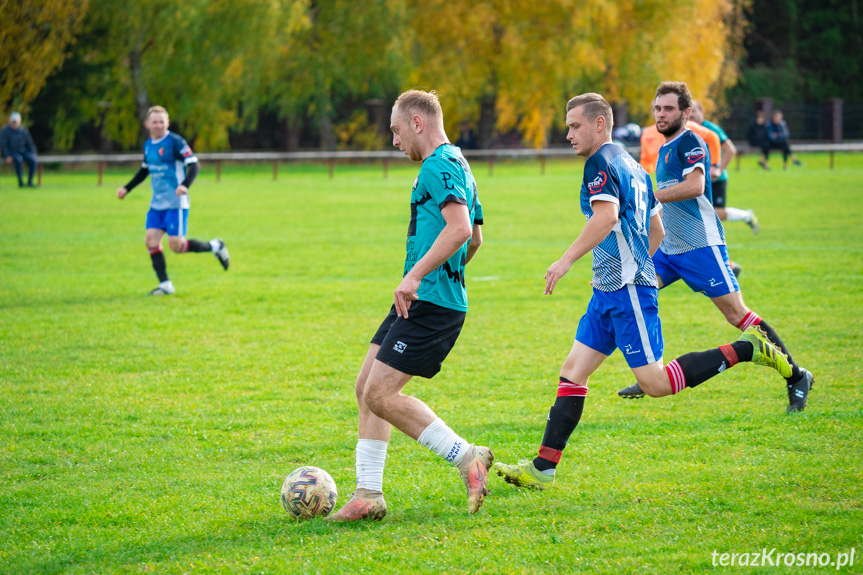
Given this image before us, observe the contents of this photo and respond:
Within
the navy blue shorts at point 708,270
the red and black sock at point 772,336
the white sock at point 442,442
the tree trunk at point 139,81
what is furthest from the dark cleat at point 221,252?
the tree trunk at point 139,81

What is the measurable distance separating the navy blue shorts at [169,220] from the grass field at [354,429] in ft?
2.69

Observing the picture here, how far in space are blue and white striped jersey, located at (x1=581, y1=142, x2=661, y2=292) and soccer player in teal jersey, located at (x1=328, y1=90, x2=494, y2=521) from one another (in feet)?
2.37

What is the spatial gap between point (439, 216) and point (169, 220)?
752 centimetres

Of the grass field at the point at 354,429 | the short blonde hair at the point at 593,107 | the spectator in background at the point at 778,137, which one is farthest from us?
the spectator in background at the point at 778,137

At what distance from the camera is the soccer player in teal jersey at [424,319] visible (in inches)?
163

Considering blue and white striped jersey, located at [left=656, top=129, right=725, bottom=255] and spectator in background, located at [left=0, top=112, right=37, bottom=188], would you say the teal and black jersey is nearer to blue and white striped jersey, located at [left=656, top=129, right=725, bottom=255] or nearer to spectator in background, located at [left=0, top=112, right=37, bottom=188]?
blue and white striped jersey, located at [left=656, top=129, right=725, bottom=255]

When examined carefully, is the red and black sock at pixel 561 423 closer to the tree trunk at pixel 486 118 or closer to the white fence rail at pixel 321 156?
the white fence rail at pixel 321 156

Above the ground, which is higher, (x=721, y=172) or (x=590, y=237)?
(x=721, y=172)

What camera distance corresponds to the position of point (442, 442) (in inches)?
170

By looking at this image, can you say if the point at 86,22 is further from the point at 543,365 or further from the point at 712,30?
the point at 543,365

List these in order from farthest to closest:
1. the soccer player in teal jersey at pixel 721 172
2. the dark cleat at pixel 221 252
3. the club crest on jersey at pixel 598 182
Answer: the dark cleat at pixel 221 252 → the soccer player in teal jersey at pixel 721 172 → the club crest on jersey at pixel 598 182

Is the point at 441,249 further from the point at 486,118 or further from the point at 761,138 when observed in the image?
the point at 486,118

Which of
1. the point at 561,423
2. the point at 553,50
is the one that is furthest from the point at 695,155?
the point at 553,50

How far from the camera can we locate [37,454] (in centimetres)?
533
